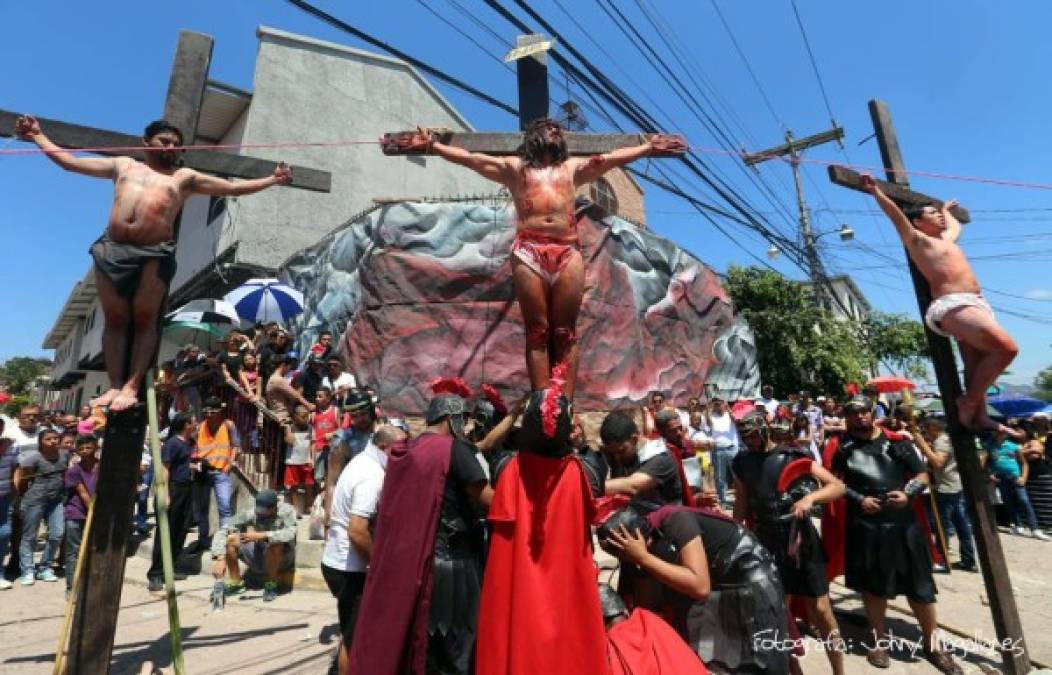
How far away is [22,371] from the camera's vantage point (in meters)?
55.2

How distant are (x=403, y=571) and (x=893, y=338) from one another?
2622cm

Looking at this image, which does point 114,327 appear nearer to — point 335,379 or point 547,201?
point 547,201

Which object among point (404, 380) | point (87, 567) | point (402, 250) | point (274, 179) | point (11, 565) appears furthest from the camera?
point (402, 250)

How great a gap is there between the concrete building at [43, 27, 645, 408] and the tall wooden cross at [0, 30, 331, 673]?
11056 mm

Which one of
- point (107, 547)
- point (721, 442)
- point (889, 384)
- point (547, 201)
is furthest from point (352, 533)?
point (889, 384)

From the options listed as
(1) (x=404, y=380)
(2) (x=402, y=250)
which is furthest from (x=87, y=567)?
(2) (x=402, y=250)

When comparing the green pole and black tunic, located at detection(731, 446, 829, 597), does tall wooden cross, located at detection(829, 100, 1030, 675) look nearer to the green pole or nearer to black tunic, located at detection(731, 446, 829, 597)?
black tunic, located at detection(731, 446, 829, 597)

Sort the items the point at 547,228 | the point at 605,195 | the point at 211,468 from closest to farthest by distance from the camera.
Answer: the point at 547,228
the point at 211,468
the point at 605,195

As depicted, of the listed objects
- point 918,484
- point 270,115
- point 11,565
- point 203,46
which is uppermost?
point 270,115

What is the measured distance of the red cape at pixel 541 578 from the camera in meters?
1.92

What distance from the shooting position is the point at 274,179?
3965 millimetres

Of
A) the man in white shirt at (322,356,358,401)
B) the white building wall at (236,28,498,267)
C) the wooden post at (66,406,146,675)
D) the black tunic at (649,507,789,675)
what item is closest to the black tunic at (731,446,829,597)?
the black tunic at (649,507,789,675)

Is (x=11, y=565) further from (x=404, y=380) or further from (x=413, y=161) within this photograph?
(x=413, y=161)

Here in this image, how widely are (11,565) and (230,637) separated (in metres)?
4.42
